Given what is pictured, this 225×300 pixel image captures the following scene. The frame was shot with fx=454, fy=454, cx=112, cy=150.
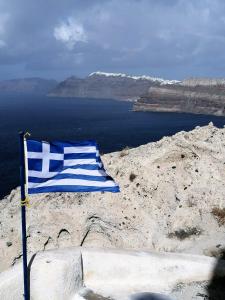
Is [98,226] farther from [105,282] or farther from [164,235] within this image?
[105,282]

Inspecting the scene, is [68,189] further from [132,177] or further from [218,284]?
[132,177]

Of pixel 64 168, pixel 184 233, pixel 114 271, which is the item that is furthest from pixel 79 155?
pixel 184 233

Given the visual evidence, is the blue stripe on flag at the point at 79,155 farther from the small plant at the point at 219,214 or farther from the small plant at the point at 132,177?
the small plant at the point at 219,214

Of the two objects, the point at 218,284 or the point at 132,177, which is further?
the point at 132,177

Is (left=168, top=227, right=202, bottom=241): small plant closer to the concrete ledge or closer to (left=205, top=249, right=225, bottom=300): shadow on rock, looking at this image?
the concrete ledge

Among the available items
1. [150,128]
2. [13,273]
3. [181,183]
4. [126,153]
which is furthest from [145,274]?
[150,128]

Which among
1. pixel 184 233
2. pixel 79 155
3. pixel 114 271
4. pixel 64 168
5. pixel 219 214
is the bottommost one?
pixel 184 233
